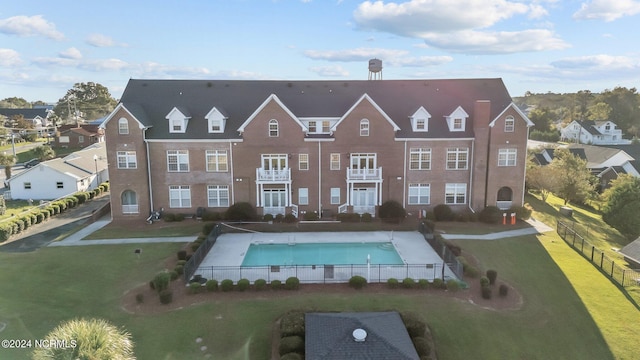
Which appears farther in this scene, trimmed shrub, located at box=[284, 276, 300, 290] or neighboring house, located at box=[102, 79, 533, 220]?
neighboring house, located at box=[102, 79, 533, 220]

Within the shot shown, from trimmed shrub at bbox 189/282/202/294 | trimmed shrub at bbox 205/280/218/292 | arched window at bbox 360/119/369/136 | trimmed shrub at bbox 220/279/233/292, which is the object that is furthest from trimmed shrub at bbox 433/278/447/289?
arched window at bbox 360/119/369/136

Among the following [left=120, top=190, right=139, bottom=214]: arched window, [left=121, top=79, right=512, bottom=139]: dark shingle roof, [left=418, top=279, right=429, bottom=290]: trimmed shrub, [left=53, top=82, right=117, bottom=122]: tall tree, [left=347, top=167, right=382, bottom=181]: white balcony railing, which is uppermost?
[left=53, top=82, right=117, bottom=122]: tall tree

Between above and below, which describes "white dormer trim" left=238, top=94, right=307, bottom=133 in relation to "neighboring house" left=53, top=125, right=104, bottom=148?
above

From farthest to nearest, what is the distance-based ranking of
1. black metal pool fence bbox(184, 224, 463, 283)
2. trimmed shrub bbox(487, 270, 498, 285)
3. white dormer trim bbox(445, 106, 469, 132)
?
white dormer trim bbox(445, 106, 469, 132) < black metal pool fence bbox(184, 224, 463, 283) < trimmed shrub bbox(487, 270, 498, 285)

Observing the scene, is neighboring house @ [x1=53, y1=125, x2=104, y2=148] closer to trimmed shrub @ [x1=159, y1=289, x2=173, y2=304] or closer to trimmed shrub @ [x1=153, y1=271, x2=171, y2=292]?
trimmed shrub @ [x1=153, y1=271, x2=171, y2=292]

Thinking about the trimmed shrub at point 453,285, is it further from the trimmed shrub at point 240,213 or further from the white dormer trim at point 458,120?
the white dormer trim at point 458,120

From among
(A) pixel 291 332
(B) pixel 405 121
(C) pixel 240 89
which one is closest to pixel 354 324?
(A) pixel 291 332
